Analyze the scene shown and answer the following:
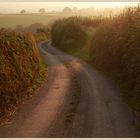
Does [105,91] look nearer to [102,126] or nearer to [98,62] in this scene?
[102,126]

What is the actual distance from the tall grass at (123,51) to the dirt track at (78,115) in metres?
0.99

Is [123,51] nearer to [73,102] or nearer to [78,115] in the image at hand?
[73,102]

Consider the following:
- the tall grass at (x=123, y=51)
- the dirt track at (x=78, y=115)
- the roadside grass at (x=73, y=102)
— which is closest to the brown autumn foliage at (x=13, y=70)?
the dirt track at (x=78, y=115)

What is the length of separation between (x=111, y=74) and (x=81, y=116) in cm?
1094

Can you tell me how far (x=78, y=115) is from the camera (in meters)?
17.2

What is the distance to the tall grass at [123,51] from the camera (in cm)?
2158

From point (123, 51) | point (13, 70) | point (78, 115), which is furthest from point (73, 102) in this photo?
point (123, 51)

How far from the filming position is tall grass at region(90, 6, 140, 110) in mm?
21578

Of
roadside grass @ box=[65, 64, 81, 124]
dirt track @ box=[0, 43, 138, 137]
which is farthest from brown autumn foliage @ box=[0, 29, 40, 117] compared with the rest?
roadside grass @ box=[65, 64, 81, 124]

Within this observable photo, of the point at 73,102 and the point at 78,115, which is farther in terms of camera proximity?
the point at 73,102

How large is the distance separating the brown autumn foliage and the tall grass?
6.04 meters

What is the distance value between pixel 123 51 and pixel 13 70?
9.36 m

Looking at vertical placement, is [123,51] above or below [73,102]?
above

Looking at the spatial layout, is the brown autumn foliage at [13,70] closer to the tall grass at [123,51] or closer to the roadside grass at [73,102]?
the roadside grass at [73,102]
